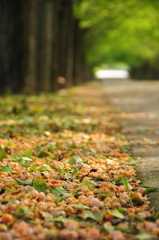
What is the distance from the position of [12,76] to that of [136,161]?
25.5 feet

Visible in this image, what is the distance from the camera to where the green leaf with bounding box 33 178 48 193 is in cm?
297

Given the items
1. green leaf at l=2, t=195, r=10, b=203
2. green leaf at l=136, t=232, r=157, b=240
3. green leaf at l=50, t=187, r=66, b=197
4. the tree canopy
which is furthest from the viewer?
the tree canopy

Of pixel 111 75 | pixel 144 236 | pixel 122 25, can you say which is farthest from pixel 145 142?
pixel 111 75

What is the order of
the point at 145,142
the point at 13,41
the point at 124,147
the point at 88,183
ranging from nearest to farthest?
the point at 88,183, the point at 124,147, the point at 145,142, the point at 13,41

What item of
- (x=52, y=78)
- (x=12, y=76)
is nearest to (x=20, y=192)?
(x=12, y=76)

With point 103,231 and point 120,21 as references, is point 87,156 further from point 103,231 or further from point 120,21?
point 120,21

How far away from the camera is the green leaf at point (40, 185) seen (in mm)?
2970

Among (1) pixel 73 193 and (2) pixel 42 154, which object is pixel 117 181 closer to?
(1) pixel 73 193

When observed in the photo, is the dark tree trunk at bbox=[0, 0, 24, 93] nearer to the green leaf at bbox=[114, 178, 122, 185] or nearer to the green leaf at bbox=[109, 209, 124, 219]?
the green leaf at bbox=[114, 178, 122, 185]

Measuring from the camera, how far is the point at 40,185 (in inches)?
119

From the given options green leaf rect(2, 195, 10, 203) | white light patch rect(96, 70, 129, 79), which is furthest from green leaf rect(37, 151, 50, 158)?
white light patch rect(96, 70, 129, 79)

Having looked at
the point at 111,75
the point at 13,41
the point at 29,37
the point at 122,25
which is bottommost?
the point at 111,75

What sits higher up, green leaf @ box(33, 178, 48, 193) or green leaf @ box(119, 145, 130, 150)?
green leaf @ box(33, 178, 48, 193)

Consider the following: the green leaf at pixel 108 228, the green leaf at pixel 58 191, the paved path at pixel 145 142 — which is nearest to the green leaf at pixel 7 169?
the green leaf at pixel 58 191
